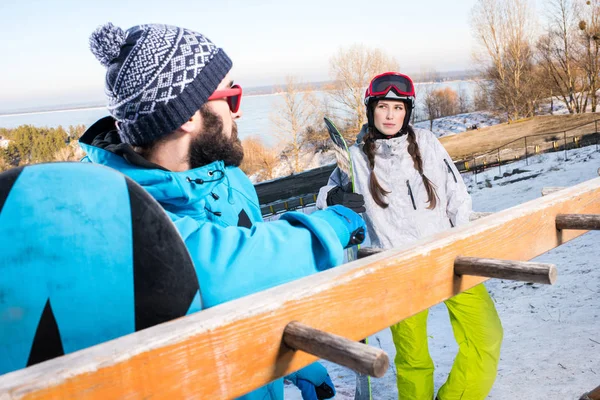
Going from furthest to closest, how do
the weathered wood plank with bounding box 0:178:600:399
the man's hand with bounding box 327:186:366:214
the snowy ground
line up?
the snowy ground → the man's hand with bounding box 327:186:366:214 → the weathered wood plank with bounding box 0:178:600:399

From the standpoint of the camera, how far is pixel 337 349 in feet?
3.40

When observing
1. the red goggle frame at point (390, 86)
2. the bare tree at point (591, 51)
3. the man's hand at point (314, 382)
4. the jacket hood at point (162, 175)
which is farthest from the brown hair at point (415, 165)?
the bare tree at point (591, 51)

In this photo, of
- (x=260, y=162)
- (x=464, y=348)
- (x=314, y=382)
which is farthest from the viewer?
(x=260, y=162)

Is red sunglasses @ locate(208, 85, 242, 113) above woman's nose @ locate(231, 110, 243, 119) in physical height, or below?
above

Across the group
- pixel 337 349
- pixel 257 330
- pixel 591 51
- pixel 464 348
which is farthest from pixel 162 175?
pixel 591 51

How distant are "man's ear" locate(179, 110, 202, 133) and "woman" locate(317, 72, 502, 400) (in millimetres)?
1589

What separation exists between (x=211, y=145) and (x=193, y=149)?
2.4 inches

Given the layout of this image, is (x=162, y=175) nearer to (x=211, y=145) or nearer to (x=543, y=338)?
(x=211, y=145)

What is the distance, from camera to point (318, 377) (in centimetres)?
252

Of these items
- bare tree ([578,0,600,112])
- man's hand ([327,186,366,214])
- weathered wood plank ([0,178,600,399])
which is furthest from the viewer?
bare tree ([578,0,600,112])

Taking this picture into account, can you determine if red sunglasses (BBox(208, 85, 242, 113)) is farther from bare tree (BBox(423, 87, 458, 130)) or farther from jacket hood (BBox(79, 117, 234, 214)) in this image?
bare tree (BBox(423, 87, 458, 130))

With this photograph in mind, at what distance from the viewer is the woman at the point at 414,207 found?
3252 millimetres

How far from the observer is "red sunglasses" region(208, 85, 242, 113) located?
1.77 meters

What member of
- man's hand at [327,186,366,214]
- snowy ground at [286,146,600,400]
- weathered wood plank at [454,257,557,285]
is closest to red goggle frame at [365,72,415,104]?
man's hand at [327,186,366,214]
